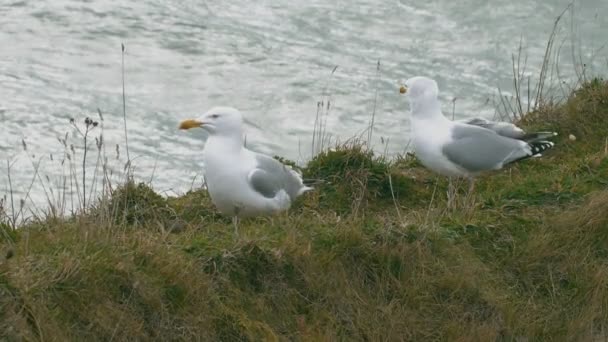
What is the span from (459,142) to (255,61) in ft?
25.6

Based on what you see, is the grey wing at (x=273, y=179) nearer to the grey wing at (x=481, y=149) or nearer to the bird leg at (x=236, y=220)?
the bird leg at (x=236, y=220)

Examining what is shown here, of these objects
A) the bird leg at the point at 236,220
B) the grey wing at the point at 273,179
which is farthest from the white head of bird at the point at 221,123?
the bird leg at the point at 236,220

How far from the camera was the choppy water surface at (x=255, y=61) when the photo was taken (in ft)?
43.2

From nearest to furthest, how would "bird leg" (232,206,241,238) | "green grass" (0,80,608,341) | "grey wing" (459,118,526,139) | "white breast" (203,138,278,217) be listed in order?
"green grass" (0,80,608,341), "bird leg" (232,206,241,238), "white breast" (203,138,278,217), "grey wing" (459,118,526,139)

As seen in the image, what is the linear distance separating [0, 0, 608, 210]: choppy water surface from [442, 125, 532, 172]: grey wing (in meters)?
4.92

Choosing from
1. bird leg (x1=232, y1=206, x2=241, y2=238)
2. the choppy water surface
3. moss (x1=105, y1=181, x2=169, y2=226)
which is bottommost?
the choppy water surface

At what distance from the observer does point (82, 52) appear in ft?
48.9

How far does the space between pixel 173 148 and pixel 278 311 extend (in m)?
7.10

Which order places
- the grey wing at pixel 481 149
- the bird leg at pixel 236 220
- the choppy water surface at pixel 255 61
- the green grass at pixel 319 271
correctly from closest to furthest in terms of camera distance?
the green grass at pixel 319 271, the bird leg at pixel 236 220, the grey wing at pixel 481 149, the choppy water surface at pixel 255 61

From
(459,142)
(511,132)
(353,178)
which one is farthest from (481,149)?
(353,178)

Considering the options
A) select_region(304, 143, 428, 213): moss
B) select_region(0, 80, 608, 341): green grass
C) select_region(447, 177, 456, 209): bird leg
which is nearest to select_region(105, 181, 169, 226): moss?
select_region(0, 80, 608, 341): green grass

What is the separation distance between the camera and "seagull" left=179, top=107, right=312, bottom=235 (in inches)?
259

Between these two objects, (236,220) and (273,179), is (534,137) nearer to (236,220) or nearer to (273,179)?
(273,179)

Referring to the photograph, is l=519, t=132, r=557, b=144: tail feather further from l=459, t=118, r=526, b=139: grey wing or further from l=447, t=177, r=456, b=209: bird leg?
l=447, t=177, r=456, b=209: bird leg
